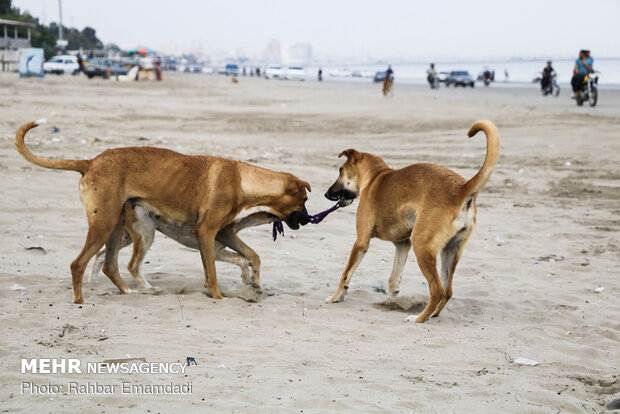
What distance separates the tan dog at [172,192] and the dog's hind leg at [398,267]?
3.44 ft

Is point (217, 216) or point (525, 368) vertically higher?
point (217, 216)

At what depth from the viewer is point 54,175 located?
11789 millimetres

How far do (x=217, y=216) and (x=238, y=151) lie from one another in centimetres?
915

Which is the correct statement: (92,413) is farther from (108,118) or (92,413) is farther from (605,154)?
(108,118)

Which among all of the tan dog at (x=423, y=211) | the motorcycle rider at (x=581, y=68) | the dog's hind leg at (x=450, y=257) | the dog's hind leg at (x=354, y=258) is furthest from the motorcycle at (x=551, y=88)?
the dog's hind leg at (x=450, y=257)

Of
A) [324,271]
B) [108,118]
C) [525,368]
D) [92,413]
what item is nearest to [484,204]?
[324,271]

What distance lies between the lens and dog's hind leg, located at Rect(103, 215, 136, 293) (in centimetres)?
653

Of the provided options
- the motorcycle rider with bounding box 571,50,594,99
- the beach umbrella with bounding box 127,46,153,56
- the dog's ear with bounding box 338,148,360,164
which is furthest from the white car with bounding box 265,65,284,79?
the dog's ear with bounding box 338,148,360,164

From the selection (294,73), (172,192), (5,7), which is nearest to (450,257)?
(172,192)

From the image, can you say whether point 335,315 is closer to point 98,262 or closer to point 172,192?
point 172,192

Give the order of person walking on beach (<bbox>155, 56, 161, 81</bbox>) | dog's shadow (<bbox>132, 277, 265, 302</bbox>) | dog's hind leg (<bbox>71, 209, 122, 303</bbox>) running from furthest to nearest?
1. person walking on beach (<bbox>155, 56, 161, 81</bbox>)
2. dog's shadow (<bbox>132, 277, 265, 302</bbox>)
3. dog's hind leg (<bbox>71, 209, 122, 303</bbox>)

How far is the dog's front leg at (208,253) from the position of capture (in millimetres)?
6453
